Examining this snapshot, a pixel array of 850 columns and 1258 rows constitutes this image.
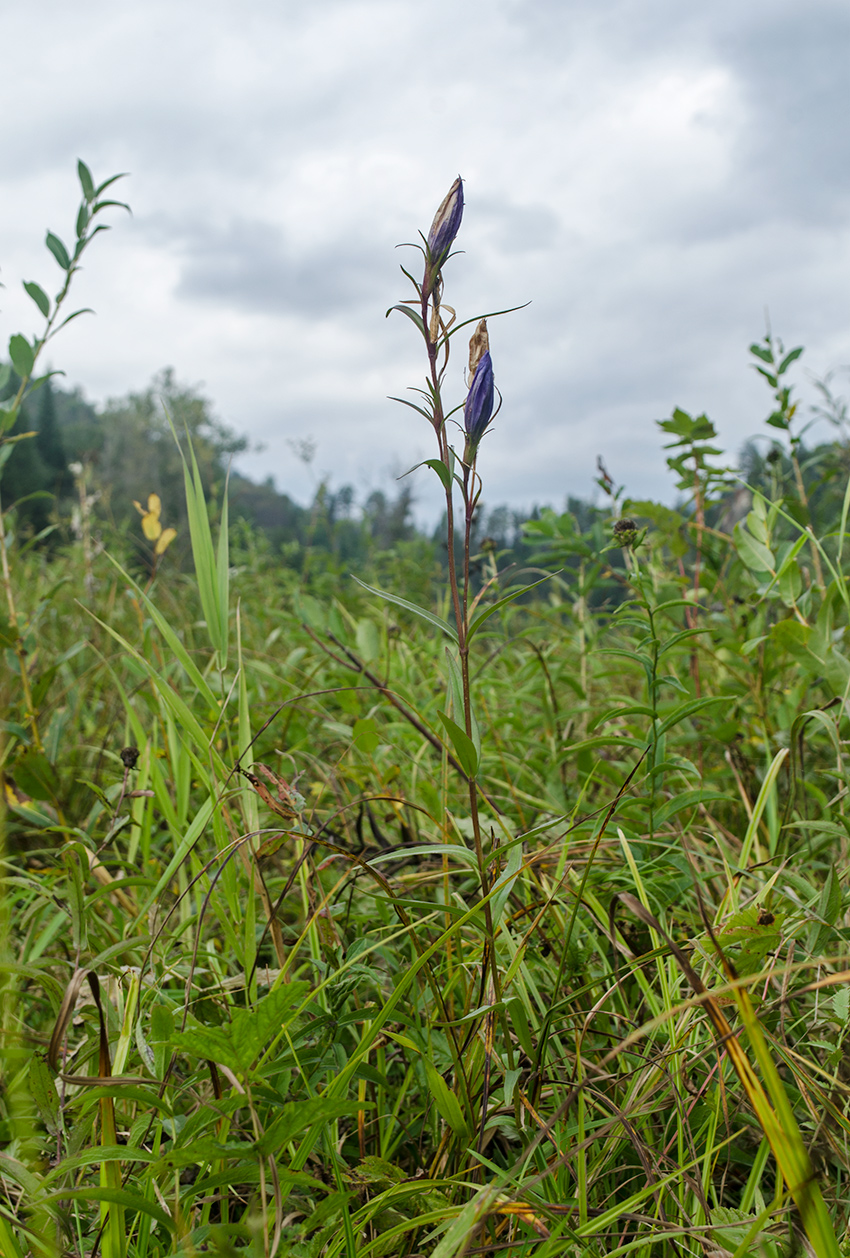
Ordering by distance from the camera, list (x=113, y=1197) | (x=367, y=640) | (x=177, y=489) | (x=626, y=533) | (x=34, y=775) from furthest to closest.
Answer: (x=177, y=489) < (x=367, y=640) < (x=34, y=775) < (x=626, y=533) < (x=113, y=1197)

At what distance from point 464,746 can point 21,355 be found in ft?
4.61

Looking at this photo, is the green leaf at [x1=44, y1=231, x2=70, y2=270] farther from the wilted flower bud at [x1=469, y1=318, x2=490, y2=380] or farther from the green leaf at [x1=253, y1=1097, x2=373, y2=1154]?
A: the green leaf at [x1=253, y1=1097, x2=373, y2=1154]

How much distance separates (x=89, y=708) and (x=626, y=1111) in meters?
1.96

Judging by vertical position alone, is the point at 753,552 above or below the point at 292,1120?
above

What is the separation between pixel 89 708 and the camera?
2279mm

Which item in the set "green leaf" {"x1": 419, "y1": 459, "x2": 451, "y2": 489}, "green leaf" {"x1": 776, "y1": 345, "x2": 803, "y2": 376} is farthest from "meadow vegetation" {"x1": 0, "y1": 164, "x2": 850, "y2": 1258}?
"green leaf" {"x1": 776, "y1": 345, "x2": 803, "y2": 376}

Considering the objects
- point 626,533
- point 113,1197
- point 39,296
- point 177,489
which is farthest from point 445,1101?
point 177,489

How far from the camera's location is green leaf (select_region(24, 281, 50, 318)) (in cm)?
159

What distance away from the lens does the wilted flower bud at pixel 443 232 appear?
761 mm

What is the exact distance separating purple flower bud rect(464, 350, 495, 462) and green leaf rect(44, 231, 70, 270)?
1.31m

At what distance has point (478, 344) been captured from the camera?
2.59 feet

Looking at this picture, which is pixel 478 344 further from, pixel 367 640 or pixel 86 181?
pixel 86 181

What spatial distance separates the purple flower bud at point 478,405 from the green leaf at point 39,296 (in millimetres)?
1291

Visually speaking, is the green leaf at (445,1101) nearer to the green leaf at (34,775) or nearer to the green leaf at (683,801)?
the green leaf at (683,801)
